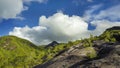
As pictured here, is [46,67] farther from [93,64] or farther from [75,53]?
[93,64]

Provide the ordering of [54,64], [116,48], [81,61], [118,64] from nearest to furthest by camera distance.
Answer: [118,64] < [116,48] < [81,61] < [54,64]

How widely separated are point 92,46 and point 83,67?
25.7 m

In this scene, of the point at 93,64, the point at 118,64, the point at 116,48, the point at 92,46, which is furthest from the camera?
the point at 92,46

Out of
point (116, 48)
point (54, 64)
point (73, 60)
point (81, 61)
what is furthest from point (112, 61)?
point (54, 64)

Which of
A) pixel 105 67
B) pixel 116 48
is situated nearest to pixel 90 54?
pixel 116 48

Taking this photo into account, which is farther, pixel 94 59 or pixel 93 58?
pixel 93 58

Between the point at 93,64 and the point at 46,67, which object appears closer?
the point at 93,64

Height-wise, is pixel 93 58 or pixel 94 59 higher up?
pixel 93 58

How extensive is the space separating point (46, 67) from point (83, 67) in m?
19.6

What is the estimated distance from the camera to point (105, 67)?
61.0 m

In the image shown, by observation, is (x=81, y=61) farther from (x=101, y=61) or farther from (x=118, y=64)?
(x=118, y=64)

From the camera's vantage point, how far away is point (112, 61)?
62469mm

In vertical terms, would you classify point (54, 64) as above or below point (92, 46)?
below

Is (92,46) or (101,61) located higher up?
(92,46)
